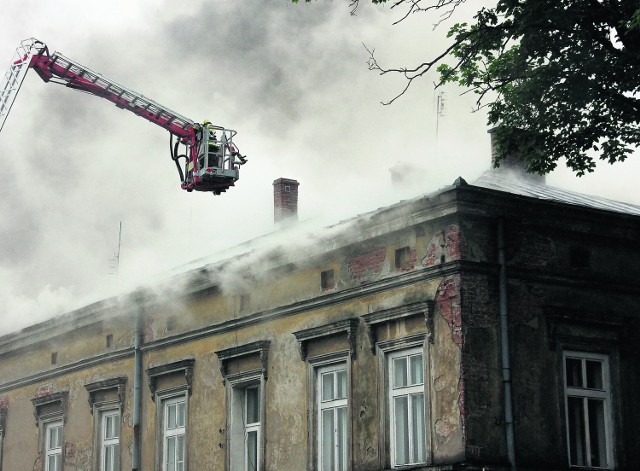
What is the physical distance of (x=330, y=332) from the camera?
20.5 meters

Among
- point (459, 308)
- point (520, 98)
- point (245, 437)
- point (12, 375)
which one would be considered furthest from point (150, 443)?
point (520, 98)

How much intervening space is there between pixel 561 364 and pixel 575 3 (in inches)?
208

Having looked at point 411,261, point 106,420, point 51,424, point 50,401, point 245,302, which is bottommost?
point 106,420

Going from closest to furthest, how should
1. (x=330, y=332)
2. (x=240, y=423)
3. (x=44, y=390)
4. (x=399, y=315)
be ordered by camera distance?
1. (x=399, y=315)
2. (x=330, y=332)
3. (x=240, y=423)
4. (x=44, y=390)

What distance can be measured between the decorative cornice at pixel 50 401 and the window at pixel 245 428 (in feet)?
19.9

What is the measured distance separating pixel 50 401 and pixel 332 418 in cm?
945

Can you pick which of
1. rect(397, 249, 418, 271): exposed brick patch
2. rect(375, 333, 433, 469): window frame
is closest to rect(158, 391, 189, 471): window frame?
rect(375, 333, 433, 469): window frame

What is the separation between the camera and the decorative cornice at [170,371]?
936 inches

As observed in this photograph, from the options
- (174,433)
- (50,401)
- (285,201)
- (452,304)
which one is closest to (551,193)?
(452,304)

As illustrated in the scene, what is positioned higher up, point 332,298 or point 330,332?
point 332,298

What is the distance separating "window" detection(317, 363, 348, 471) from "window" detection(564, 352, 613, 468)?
356 centimetres

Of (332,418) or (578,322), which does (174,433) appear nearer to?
(332,418)

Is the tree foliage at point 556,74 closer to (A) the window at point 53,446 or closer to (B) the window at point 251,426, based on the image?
(B) the window at point 251,426

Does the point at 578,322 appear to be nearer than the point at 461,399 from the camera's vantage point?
No
